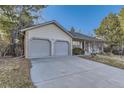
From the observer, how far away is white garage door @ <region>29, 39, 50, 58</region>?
1282 cm

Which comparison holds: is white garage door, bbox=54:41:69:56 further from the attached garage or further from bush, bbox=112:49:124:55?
bush, bbox=112:49:124:55

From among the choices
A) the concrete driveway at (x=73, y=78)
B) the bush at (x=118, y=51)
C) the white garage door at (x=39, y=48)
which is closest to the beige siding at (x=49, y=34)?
the white garage door at (x=39, y=48)

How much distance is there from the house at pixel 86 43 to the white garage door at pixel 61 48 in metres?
2.33

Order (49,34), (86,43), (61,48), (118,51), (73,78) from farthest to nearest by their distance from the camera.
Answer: (118,51) < (86,43) < (61,48) < (49,34) < (73,78)

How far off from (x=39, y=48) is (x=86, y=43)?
408 inches

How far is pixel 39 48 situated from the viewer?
1344cm

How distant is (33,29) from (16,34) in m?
4.61

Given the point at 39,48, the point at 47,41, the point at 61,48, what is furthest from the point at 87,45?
the point at 39,48

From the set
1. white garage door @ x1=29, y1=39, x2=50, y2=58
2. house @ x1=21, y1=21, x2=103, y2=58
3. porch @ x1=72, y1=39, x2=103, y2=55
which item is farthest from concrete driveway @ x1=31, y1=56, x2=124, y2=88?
porch @ x1=72, y1=39, x2=103, y2=55

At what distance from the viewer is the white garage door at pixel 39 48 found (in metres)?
12.8

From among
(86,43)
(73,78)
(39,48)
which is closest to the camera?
(73,78)

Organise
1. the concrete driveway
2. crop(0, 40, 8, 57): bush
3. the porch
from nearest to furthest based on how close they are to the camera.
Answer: the concrete driveway
crop(0, 40, 8, 57): bush
the porch

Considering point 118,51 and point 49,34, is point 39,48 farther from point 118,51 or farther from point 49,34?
point 118,51
